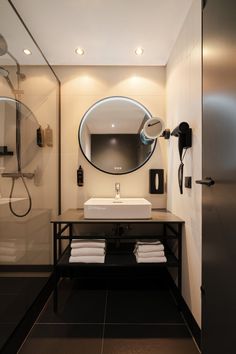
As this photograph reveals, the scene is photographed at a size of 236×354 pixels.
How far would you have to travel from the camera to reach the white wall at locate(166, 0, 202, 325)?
4.78 feet

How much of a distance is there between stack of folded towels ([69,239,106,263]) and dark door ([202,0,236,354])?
88cm

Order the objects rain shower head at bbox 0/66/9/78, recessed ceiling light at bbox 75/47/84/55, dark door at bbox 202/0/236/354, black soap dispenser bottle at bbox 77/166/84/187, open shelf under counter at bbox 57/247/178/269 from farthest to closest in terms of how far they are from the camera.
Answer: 1. black soap dispenser bottle at bbox 77/166/84/187
2. recessed ceiling light at bbox 75/47/84/55
3. open shelf under counter at bbox 57/247/178/269
4. rain shower head at bbox 0/66/9/78
5. dark door at bbox 202/0/236/354

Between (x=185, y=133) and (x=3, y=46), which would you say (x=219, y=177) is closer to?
(x=185, y=133)

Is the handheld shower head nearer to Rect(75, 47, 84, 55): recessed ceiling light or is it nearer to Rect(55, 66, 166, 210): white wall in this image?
Rect(75, 47, 84, 55): recessed ceiling light

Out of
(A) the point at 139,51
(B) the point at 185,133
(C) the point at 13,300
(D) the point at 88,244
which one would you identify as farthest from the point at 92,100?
(C) the point at 13,300

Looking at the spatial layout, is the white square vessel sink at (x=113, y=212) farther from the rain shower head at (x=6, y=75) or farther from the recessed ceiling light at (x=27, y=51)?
the recessed ceiling light at (x=27, y=51)

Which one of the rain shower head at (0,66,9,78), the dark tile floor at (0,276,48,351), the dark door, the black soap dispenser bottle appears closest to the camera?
the dark door

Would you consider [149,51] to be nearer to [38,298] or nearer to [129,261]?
[129,261]

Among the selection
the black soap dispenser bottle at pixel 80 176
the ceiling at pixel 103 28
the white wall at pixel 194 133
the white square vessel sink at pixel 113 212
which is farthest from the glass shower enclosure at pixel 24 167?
the white wall at pixel 194 133

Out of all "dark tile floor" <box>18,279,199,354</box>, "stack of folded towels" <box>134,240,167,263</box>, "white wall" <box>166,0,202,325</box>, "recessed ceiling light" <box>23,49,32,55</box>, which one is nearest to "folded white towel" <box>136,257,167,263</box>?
"stack of folded towels" <box>134,240,167,263</box>

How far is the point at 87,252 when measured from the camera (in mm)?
1812

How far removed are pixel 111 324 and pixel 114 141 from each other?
1724 millimetres

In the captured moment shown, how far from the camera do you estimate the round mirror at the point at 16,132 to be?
5.09 ft

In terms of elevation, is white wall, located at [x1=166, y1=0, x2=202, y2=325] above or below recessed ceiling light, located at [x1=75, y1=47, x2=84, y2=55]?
below
